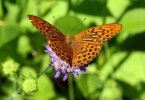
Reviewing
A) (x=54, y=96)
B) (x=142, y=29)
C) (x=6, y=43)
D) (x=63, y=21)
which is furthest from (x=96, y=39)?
(x=6, y=43)

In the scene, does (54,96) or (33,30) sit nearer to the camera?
(54,96)

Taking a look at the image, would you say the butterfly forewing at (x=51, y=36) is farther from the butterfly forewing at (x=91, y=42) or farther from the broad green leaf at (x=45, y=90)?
the broad green leaf at (x=45, y=90)

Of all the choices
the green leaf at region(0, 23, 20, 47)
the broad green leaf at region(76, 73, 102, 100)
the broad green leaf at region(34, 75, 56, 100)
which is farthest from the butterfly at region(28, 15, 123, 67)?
the green leaf at region(0, 23, 20, 47)

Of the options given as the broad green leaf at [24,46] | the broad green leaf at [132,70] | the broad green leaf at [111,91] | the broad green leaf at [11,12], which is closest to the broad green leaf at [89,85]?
the broad green leaf at [111,91]

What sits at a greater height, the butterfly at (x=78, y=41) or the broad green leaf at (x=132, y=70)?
the butterfly at (x=78, y=41)

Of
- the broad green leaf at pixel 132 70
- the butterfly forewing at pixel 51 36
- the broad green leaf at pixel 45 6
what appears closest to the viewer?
the butterfly forewing at pixel 51 36

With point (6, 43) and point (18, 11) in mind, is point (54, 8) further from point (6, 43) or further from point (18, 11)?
point (6, 43)

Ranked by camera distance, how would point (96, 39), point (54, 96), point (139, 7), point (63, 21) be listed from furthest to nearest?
point (139, 7), point (54, 96), point (63, 21), point (96, 39)

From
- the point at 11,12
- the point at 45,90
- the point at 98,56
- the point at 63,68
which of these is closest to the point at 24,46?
the point at 11,12
